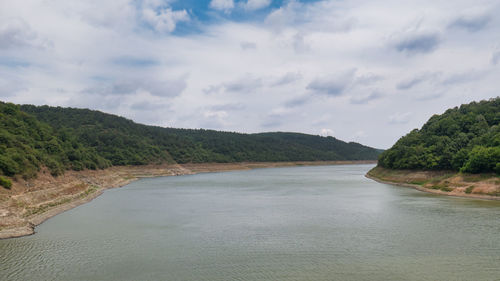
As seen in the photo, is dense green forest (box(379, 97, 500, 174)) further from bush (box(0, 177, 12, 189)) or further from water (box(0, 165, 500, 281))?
bush (box(0, 177, 12, 189))

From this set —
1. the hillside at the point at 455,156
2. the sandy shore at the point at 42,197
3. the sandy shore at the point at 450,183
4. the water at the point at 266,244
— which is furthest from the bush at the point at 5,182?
the hillside at the point at 455,156

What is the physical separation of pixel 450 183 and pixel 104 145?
78.6 metres

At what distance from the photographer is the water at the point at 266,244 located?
15305 mm

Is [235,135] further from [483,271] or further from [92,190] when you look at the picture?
[483,271]

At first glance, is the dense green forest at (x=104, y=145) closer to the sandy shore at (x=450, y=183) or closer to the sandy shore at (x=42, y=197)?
the sandy shore at (x=42, y=197)

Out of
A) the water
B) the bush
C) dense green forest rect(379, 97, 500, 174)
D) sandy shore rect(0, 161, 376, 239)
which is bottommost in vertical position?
the water

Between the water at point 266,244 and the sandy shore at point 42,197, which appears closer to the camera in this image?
the water at point 266,244

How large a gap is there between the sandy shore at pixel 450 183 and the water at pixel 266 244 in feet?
11.0

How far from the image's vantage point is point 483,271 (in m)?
15.0

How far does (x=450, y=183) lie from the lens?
41.4m

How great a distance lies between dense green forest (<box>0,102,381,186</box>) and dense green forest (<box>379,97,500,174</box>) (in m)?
44.5

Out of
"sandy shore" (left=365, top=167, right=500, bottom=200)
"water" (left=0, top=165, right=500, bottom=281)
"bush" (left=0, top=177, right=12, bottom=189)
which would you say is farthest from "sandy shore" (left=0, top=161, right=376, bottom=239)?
"sandy shore" (left=365, top=167, right=500, bottom=200)

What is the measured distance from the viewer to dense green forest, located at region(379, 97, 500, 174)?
1547 inches

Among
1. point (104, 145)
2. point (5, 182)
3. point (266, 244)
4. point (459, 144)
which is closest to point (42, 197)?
point (5, 182)
